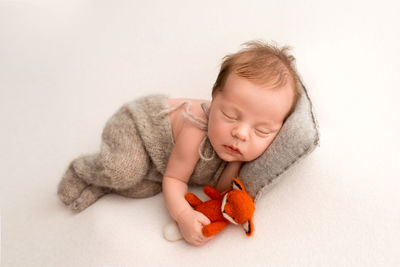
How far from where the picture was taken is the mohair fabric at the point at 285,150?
101 centimetres

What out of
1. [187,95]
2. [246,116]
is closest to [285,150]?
[246,116]

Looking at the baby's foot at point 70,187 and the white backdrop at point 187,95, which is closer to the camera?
the white backdrop at point 187,95

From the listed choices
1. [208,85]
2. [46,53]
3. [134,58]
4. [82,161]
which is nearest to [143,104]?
[82,161]

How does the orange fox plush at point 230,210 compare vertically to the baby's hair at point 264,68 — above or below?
below

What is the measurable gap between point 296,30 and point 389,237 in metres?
1.04

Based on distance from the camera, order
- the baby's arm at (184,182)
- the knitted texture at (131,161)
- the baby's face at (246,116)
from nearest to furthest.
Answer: the baby's face at (246,116)
the baby's arm at (184,182)
the knitted texture at (131,161)

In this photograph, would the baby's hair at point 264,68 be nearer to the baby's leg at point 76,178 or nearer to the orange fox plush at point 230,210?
the orange fox plush at point 230,210

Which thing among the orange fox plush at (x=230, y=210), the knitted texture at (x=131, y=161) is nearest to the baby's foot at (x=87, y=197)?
the knitted texture at (x=131, y=161)

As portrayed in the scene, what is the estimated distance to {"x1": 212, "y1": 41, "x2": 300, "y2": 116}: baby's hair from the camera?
1.00 meters

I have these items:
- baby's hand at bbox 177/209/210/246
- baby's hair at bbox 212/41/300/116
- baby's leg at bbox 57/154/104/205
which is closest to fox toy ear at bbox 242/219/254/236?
baby's hand at bbox 177/209/210/246

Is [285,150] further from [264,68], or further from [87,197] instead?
[87,197]

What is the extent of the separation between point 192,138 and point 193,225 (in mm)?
276

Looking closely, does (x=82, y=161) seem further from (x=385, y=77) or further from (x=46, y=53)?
(x=385, y=77)

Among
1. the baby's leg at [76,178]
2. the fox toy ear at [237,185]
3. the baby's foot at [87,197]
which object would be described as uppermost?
the fox toy ear at [237,185]
